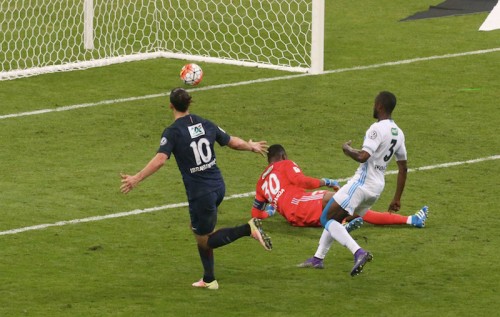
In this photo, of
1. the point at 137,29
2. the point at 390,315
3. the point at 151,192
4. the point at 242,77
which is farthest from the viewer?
the point at 137,29

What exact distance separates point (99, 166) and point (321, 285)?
507 cm

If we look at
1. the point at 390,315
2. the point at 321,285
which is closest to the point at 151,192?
the point at 321,285

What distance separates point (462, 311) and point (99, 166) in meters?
6.34

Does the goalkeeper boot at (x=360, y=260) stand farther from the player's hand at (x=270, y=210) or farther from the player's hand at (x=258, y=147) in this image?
the player's hand at (x=270, y=210)

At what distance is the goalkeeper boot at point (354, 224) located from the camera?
13367 mm

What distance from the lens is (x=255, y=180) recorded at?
1620 centimetres

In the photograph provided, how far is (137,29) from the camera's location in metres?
23.5

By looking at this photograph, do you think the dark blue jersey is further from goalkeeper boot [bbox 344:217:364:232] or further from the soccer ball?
the soccer ball

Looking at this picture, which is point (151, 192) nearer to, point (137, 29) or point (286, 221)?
point (286, 221)

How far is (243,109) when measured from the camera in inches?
764

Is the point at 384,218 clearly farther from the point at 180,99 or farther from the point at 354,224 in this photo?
the point at 180,99

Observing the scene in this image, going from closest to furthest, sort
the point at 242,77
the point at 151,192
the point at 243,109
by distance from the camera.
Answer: the point at 151,192, the point at 243,109, the point at 242,77

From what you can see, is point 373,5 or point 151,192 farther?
point 373,5

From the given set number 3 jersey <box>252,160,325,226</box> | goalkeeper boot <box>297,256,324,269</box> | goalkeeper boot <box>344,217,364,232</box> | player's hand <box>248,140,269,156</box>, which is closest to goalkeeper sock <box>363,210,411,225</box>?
number 3 jersey <box>252,160,325,226</box>
